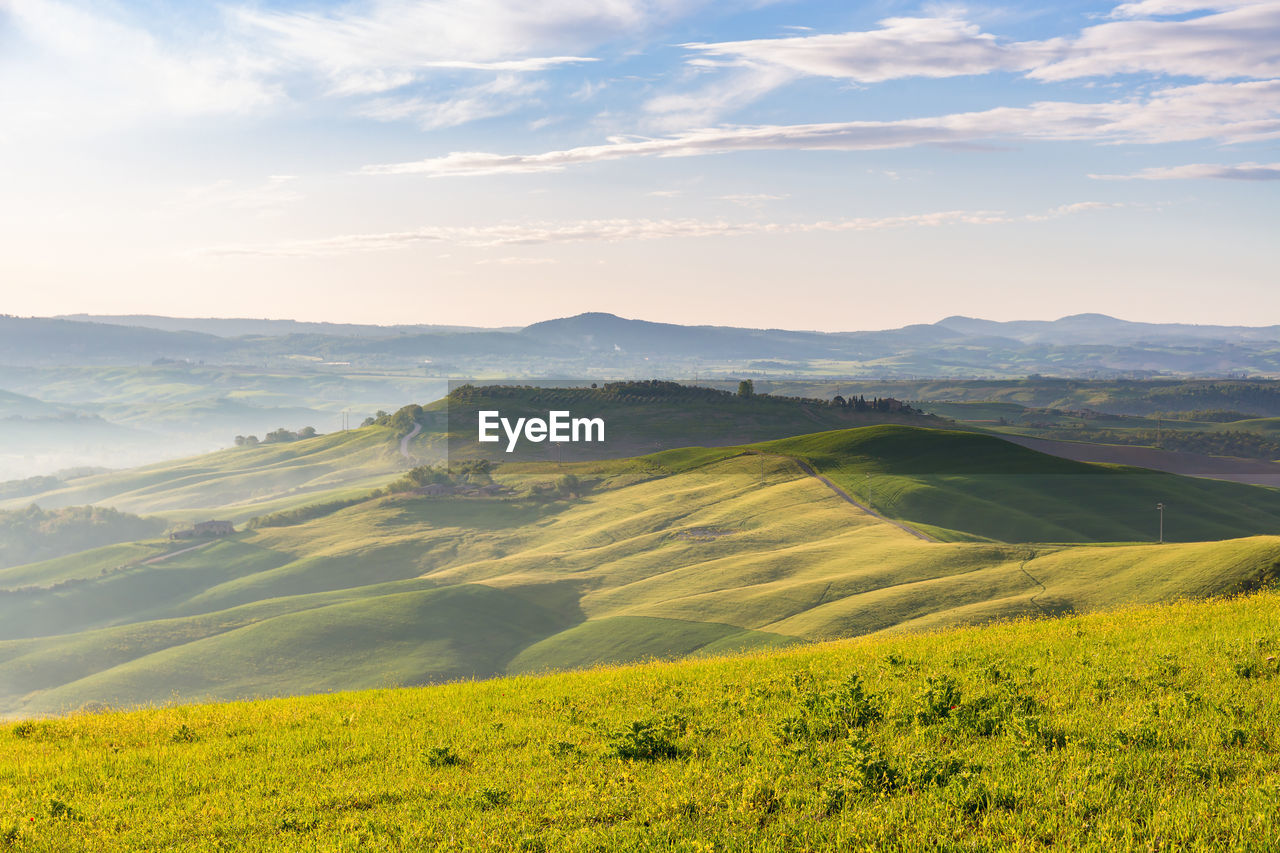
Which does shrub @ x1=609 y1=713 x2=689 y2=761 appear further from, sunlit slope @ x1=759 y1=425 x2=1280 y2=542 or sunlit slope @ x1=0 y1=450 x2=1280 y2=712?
sunlit slope @ x1=759 y1=425 x2=1280 y2=542

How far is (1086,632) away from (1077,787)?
13117mm

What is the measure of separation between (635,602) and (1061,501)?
8285cm

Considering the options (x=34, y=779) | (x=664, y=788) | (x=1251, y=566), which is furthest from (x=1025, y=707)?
(x=1251, y=566)

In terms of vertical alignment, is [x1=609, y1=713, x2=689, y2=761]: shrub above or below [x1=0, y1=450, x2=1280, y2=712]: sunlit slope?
above

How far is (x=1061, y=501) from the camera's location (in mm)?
163500

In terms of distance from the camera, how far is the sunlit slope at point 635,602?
292 ft

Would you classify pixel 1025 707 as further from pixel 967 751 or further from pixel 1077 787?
pixel 1077 787

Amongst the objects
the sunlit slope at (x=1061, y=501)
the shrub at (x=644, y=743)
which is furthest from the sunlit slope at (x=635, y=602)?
the shrub at (x=644, y=743)

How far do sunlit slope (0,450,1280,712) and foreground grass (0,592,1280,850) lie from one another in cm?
6079

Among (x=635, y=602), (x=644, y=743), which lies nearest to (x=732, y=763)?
(x=644, y=743)

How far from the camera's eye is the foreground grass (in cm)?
1310

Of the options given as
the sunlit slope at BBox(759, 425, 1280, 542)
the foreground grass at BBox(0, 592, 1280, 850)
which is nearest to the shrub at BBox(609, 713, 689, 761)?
the foreground grass at BBox(0, 592, 1280, 850)

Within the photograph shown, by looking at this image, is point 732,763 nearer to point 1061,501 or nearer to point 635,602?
point 635,602

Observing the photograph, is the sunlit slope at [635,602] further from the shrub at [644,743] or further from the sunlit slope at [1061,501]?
the shrub at [644,743]
